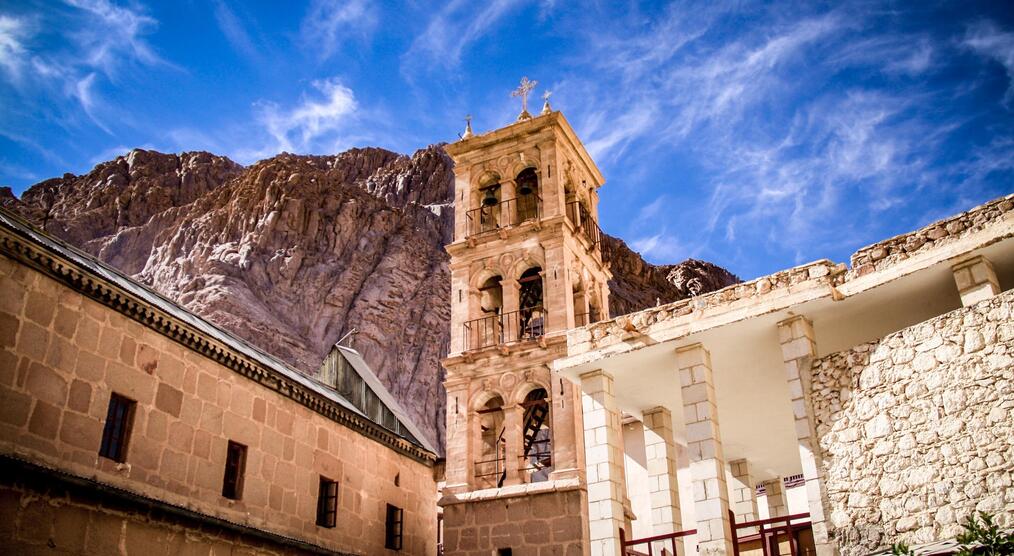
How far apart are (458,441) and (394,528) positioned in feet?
9.42

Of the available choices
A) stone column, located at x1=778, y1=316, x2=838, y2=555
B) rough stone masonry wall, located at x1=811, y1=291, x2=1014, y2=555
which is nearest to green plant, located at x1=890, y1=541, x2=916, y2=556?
rough stone masonry wall, located at x1=811, y1=291, x2=1014, y2=555

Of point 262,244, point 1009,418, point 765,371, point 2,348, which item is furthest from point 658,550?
point 262,244

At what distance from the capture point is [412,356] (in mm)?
49906

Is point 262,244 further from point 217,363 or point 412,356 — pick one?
point 217,363

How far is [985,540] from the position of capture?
1116cm

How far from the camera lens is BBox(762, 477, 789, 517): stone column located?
22.2 m

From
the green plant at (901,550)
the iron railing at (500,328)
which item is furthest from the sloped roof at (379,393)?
the green plant at (901,550)

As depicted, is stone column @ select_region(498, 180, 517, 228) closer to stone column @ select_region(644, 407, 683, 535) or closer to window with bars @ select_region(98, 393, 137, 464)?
stone column @ select_region(644, 407, 683, 535)

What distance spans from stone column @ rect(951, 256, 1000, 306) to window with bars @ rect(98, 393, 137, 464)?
14197mm

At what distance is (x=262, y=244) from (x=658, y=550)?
130 ft

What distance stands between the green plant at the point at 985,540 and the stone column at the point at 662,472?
6.38 m

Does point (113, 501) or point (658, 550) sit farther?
point (658, 550)

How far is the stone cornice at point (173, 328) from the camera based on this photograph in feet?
45.9

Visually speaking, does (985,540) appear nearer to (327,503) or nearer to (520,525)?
(520,525)
